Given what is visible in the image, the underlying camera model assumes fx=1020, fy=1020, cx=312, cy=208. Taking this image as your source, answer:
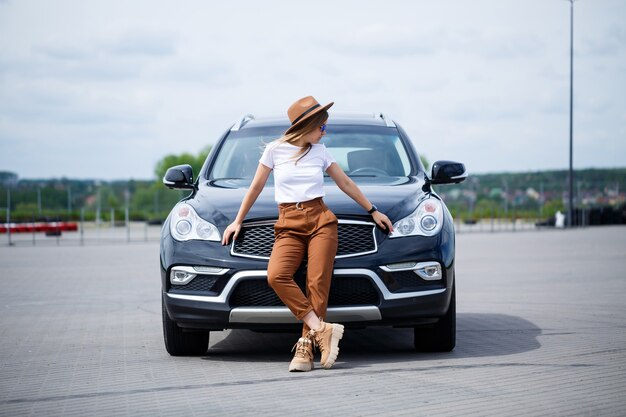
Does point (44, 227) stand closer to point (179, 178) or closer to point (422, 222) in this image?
point (179, 178)

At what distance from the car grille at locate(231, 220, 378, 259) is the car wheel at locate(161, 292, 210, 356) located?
0.91m

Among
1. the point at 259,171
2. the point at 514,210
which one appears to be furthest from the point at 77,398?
the point at 514,210

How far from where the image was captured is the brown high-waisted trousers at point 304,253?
6418mm

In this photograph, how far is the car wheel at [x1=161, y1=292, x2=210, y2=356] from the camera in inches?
287

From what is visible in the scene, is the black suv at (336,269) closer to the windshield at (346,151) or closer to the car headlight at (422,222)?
the car headlight at (422,222)

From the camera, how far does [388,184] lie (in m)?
7.52

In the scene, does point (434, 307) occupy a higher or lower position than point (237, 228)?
lower

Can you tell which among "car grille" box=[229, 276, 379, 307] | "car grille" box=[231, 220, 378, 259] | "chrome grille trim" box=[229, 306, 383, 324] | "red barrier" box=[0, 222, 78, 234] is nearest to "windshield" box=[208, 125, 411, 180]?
"car grille" box=[231, 220, 378, 259]

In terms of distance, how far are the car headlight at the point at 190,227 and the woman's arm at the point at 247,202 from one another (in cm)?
13

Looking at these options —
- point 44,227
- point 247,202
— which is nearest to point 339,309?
point 247,202

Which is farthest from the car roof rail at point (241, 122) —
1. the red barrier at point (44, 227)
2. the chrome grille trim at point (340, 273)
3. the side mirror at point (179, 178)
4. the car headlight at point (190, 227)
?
the red barrier at point (44, 227)

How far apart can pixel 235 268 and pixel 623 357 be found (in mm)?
2670

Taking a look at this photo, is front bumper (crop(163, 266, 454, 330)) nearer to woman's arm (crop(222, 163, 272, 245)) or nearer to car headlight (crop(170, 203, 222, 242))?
woman's arm (crop(222, 163, 272, 245))

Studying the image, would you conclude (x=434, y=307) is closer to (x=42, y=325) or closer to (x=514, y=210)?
(x=42, y=325)
